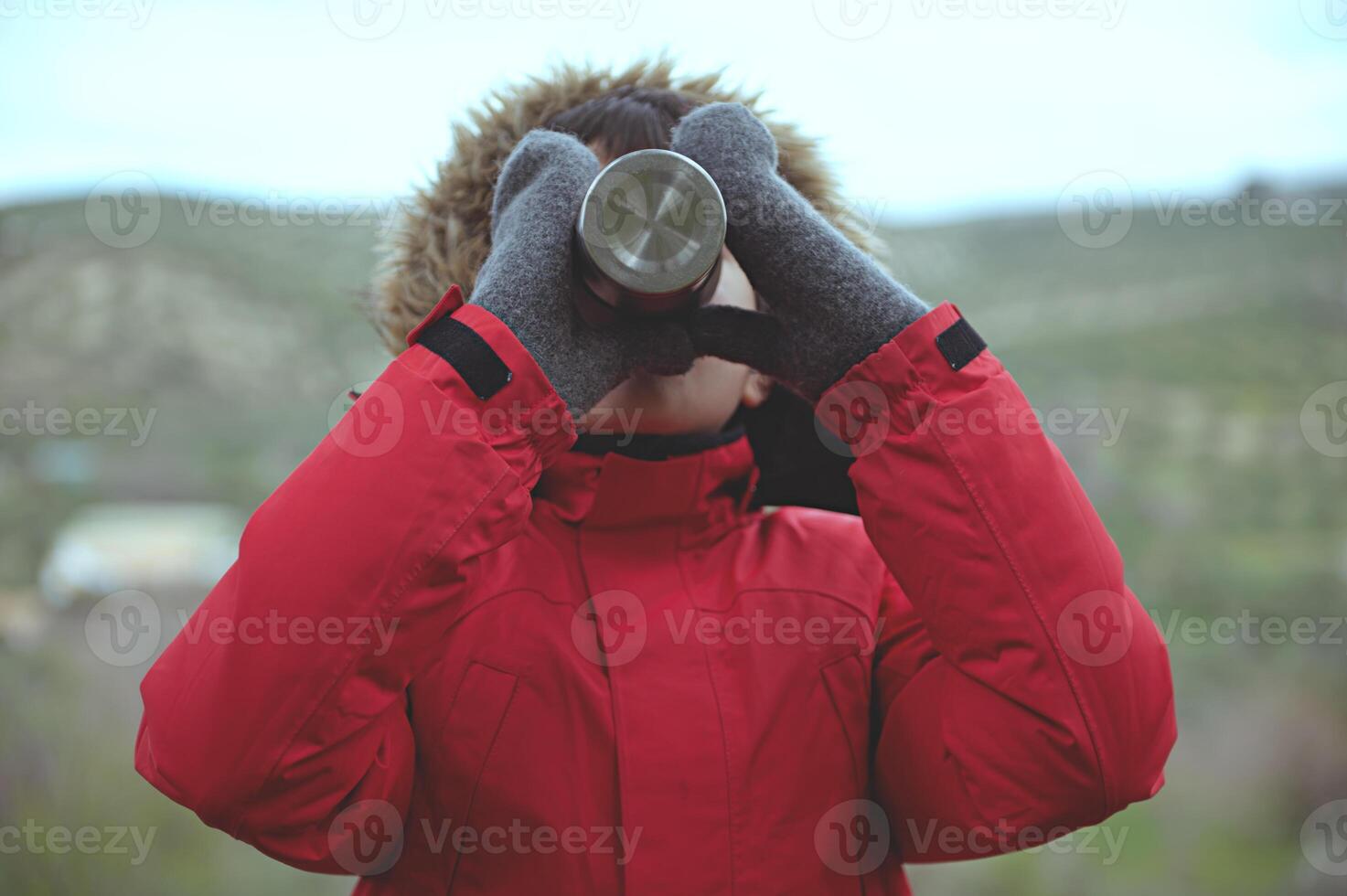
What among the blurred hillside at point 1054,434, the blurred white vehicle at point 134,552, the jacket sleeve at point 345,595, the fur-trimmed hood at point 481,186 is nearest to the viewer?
the jacket sleeve at point 345,595

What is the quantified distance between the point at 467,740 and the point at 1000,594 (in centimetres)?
57

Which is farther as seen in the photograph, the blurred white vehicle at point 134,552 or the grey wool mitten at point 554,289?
the blurred white vehicle at point 134,552

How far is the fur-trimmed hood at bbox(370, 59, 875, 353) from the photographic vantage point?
48.1 inches

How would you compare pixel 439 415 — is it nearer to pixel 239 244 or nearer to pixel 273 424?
pixel 273 424

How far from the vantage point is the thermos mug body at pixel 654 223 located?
902 millimetres

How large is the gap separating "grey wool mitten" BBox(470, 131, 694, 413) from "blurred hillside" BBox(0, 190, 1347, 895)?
Answer: 1.81ft

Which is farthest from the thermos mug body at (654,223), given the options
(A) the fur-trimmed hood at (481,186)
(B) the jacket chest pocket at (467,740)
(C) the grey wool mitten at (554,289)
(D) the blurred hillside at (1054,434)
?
(D) the blurred hillside at (1054,434)

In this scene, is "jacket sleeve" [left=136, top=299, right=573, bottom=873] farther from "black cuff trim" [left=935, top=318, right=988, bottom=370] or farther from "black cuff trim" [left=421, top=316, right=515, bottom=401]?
"black cuff trim" [left=935, top=318, right=988, bottom=370]

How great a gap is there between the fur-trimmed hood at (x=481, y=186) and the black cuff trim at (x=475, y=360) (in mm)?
320

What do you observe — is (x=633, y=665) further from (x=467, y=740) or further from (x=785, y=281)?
(x=785, y=281)

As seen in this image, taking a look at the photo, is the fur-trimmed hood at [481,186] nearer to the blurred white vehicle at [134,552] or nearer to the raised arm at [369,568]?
the raised arm at [369,568]

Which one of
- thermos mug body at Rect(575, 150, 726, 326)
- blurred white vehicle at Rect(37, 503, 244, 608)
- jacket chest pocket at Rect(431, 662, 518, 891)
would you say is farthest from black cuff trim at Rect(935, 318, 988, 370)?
blurred white vehicle at Rect(37, 503, 244, 608)

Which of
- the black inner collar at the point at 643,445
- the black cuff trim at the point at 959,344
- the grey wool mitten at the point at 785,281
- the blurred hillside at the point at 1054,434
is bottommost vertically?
the blurred hillside at the point at 1054,434

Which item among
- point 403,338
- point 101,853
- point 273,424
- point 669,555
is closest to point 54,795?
point 101,853
